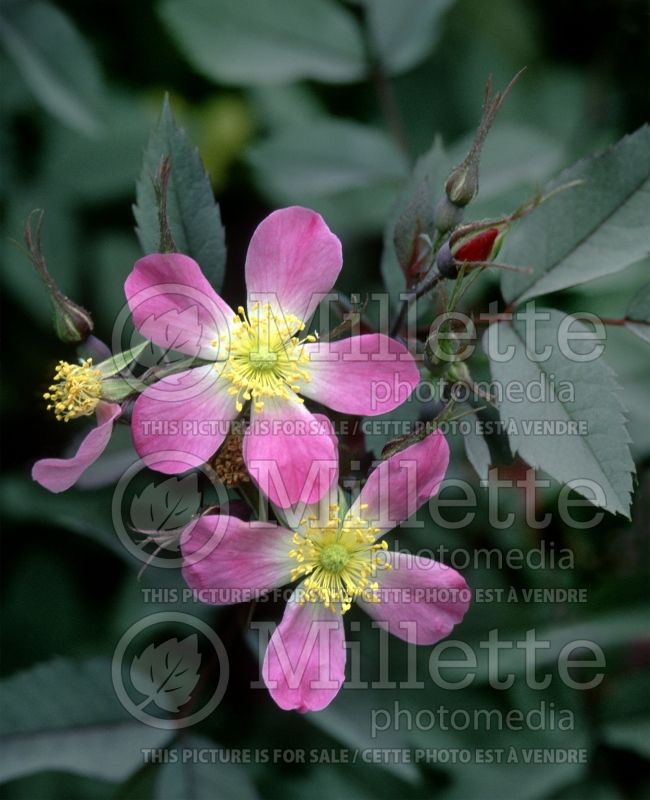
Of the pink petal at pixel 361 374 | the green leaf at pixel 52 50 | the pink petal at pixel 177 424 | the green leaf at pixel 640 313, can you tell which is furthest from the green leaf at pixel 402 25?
the pink petal at pixel 177 424

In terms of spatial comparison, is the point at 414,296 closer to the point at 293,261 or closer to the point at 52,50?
the point at 293,261

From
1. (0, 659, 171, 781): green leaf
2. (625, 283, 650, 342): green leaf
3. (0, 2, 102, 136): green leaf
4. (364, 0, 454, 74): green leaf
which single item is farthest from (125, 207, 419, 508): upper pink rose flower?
(364, 0, 454, 74): green leaf

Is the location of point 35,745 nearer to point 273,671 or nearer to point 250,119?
point 273,671

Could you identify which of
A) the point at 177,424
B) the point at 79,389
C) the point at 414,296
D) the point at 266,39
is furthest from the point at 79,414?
the point at 266,39

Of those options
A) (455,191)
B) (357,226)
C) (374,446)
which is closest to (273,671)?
(374,446)

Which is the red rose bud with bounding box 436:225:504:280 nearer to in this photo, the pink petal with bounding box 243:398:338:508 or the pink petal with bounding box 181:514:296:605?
the pink petal with bounding box 243:398:338:508

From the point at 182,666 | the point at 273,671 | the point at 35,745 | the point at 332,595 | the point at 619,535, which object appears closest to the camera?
the point at 273,671
